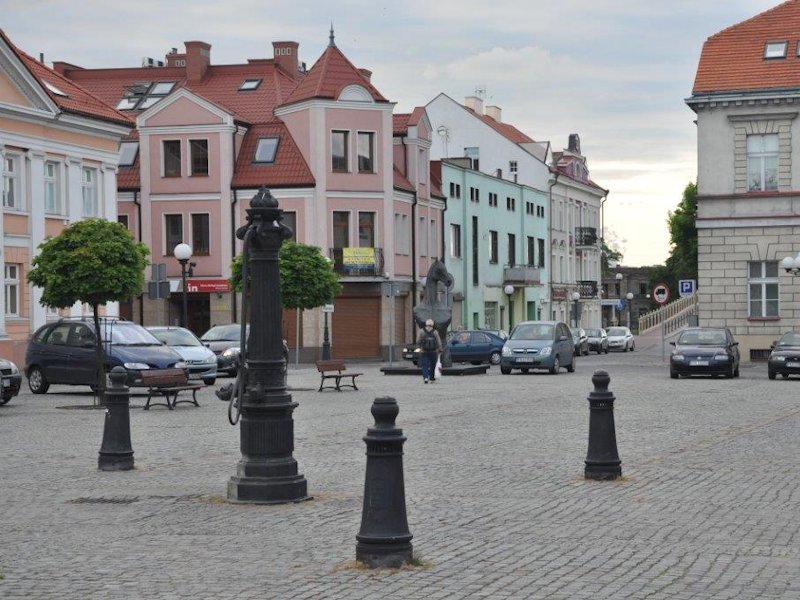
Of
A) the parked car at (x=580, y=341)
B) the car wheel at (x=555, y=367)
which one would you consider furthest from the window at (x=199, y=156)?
the car wheel at (x=555, y=367)

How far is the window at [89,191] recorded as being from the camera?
48844 mm

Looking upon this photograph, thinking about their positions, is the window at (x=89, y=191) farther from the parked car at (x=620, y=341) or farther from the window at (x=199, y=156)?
the parked car at (x=620, y=341)

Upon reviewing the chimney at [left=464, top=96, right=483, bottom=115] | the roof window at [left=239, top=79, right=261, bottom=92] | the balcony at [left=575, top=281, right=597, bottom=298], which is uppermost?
the chimney at [left=464, top=96, right=483, bottom=115]

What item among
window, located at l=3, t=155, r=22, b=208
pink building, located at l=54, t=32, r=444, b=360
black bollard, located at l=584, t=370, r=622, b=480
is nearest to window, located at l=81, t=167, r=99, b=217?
window, located at l=3, t=155, r=22, b=208

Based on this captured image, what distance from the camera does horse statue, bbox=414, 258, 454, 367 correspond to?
43719mm

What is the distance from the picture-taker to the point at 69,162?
47219 mm

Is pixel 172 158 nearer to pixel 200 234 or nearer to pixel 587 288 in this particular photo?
pixel 200 234

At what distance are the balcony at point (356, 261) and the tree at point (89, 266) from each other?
32.1 meters

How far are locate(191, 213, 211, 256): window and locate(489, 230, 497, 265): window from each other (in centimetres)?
2137

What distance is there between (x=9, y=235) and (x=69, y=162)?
14.0 ft

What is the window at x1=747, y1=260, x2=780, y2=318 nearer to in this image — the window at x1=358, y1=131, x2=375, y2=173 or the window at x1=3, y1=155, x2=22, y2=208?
the window at x1=358, y1=131, x2=375, y2=173

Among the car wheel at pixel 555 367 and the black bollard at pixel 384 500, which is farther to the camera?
the car wheel at pixel 555 367

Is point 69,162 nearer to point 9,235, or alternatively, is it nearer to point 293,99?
point 9,235

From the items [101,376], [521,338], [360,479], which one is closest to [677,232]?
[521,338]
